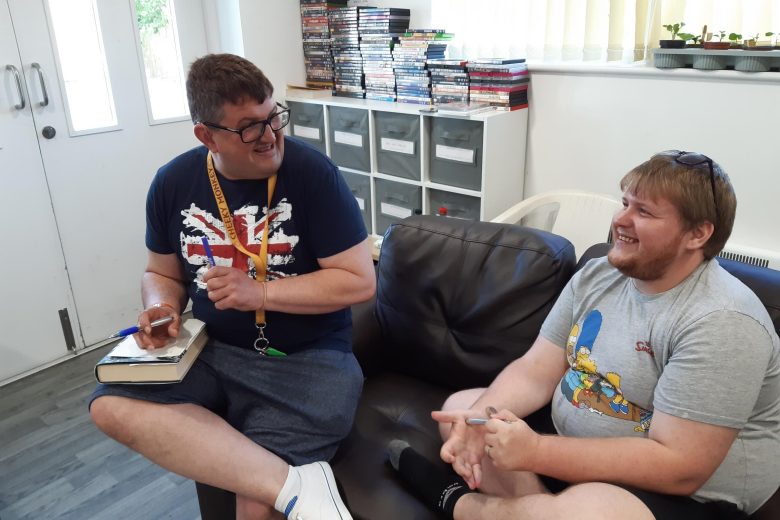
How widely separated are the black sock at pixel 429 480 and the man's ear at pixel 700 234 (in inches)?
26.5

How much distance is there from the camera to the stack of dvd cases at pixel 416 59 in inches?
105

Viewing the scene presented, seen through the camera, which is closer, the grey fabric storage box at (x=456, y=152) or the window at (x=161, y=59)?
the grey fabric storage box at (x=456, y=152)

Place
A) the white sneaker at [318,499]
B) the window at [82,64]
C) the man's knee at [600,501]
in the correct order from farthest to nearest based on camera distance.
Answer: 1. the window at [82,64]
2. the white sneaker at [318,499]
3. the man's knee at [600,501]

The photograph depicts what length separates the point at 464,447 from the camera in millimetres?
1271

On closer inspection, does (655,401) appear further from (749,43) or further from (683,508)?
(749,43)

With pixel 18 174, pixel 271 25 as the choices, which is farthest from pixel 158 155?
pixel 271 25

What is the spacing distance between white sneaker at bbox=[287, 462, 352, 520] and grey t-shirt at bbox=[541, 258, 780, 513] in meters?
0.52

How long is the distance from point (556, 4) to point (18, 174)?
7.59 ft

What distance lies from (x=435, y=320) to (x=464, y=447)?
1.74 ft

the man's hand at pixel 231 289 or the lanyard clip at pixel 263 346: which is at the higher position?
the man's hand at pixel 231 289

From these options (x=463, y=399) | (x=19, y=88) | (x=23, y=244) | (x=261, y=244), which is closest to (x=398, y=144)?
(x=261, y=244)

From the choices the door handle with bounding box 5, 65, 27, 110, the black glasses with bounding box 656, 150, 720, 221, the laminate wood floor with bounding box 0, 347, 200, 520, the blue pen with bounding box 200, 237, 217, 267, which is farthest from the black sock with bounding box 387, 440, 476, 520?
the door handle with bounding box 5, 65, 27, 110

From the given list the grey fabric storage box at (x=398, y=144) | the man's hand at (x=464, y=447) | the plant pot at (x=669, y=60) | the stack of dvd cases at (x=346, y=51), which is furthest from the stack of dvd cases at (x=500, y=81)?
the man's hand at (x=464, y=447)

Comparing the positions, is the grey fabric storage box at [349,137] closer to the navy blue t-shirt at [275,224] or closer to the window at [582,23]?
the window at [582,23]
